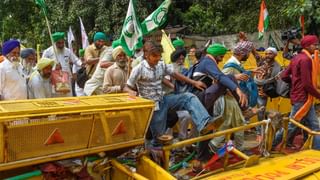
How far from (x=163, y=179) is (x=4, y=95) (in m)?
2.35

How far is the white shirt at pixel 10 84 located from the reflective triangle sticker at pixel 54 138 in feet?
6.31

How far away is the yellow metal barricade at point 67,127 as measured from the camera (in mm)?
2873

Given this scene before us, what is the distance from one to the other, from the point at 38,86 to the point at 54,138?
6.34 ft

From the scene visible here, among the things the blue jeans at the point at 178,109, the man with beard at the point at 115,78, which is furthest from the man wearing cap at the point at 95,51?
the blue jeans at the point at 178,109

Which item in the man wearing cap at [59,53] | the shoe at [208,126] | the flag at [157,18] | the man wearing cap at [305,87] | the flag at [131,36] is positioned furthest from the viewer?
the man wearing cap at [59,53]

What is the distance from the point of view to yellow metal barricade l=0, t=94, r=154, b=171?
9.43ft

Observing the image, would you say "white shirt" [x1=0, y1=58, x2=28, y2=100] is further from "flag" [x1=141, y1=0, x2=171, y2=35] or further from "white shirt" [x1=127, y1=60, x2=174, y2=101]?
"flag" [x1=141, y1=0, x2=171, y2=35]

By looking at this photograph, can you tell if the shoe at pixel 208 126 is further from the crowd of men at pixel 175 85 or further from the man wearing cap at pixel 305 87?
the man wearing cap at pixel 305 87

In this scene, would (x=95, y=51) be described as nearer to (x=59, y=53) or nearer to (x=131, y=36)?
(x=59, y=53)

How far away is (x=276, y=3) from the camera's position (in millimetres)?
16906

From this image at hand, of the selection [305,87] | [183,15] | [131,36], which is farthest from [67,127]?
[183,15]

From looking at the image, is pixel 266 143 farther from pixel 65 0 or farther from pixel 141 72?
pixel 65 0

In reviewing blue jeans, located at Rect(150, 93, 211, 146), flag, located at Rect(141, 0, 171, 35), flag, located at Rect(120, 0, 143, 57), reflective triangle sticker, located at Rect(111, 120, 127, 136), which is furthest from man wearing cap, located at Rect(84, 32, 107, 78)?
reflective triangle sticker, located at Rect(111, 120, 127, 136)

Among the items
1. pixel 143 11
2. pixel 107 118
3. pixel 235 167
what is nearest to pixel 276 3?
pixel 143 11
